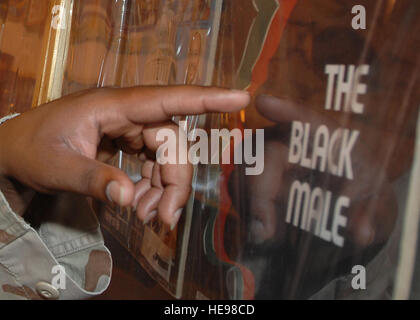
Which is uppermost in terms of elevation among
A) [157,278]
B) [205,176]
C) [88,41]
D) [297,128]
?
[88,41]

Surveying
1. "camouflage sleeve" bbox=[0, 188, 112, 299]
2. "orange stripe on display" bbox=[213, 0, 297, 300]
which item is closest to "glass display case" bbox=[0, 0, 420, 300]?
"orange stripe on display" bbox=[213, 0, 297, 300]

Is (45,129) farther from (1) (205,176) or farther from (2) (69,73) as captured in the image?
(2) (69,73)

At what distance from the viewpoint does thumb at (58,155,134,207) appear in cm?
34

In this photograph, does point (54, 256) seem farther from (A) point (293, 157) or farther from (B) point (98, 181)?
(A) point (293, 157)

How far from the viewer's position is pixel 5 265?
0.54 metres

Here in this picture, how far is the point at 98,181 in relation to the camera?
1.18 feet

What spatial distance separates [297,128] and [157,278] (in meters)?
0.41

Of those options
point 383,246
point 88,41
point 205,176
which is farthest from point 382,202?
point 88,41

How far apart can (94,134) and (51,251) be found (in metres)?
0.26

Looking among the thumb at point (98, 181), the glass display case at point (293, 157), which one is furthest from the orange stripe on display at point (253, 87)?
the thumb at point (98, 181)

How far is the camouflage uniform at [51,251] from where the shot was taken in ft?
1.68

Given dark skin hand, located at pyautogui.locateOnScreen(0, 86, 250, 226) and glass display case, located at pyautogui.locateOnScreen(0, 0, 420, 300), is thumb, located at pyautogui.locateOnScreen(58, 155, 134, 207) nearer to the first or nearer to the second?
dark skin hand, located at pyautogui.locateOnScreen(0, 86, 250, 226)

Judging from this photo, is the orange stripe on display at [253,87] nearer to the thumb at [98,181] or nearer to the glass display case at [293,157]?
the glass display case at [293,157]
